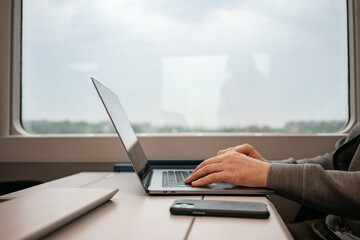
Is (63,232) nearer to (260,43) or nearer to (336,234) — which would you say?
(336,234)

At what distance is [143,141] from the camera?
5.37 feet

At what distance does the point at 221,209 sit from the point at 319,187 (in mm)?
290

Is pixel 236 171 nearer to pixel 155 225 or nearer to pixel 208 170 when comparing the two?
pixel 208 170

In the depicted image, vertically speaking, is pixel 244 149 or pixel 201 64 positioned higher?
pixel 201 64

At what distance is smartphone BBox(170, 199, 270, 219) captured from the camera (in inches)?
20.9

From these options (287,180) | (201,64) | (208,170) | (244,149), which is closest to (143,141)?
(201,64)

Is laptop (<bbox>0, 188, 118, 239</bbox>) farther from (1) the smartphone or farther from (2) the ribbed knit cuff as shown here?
(2) the ribbed knit cuff

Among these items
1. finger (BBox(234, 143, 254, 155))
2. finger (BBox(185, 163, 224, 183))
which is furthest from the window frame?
finger (BBox(185, 163, 224, 183))

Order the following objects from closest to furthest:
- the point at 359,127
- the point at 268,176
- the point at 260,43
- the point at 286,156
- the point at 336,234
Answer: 1. the point at 268,176
2. the point at 336,234
3. the point at 359,127
4. the point at 286,156
5. the point at 260,43

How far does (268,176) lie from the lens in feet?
2.33

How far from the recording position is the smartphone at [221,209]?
53 cm

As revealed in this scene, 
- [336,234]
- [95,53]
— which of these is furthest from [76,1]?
[336,234]

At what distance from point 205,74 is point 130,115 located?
530 mm

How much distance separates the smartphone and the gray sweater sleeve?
0.15 m
